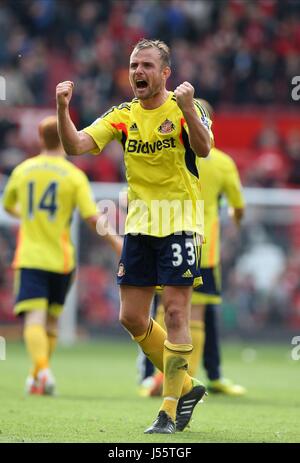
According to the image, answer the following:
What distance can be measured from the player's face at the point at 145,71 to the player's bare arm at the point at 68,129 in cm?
36

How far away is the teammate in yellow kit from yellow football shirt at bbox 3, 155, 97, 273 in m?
2.88

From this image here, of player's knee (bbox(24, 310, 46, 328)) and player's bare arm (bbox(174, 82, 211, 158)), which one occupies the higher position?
player's bare arm (bbox(174, 82, 211, 158))

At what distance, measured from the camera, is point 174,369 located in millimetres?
6172

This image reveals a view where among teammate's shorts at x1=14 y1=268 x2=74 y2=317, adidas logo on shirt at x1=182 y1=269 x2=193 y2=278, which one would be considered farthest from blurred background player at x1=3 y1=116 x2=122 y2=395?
adidas logo on shirt at x1=182 y1=269 x2=193 y2=278

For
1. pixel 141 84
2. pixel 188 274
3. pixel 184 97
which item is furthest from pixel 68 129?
pixel 188 274

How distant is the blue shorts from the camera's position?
6.18m

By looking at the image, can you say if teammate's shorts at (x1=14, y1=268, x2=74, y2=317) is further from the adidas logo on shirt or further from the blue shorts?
the adidas logo on shirt

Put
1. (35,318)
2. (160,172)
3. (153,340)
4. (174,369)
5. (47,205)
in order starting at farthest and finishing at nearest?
(47,205) < (35,318) < (153,340) < (160,172) < (174,369)

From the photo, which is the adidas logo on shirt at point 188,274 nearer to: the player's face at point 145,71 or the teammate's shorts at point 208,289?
the player's face at point 145,71

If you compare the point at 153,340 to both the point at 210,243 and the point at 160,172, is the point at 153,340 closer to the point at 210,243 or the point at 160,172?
the point at 160,172

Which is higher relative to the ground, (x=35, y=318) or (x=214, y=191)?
(x=214, y=191)

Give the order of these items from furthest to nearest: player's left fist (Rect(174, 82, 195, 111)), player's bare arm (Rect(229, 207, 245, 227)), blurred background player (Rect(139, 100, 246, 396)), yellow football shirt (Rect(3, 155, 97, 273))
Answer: yellow football shirt (Rect(3, 155, 97, 273)) → player's bare arm (Rect(229, 207, 245, 227)) → blurred background player (Rect(139, 100, 246, 396)) → player's left fist (Rect(174, 82, 195, 111))

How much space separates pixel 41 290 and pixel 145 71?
343 cm
